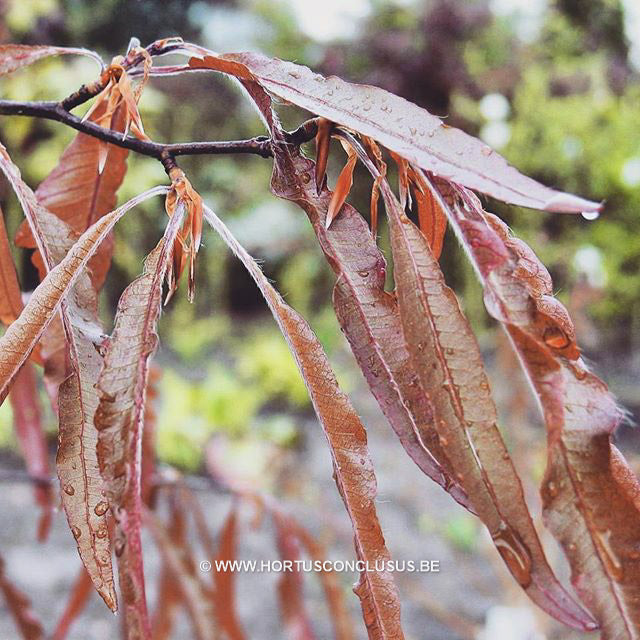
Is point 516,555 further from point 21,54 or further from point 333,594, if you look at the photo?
point 333,594

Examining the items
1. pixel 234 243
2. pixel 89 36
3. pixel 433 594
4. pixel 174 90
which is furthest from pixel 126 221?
pixel 234 243

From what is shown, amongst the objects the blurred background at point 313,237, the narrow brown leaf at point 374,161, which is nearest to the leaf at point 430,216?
the narrow brown leaf at point 374,161

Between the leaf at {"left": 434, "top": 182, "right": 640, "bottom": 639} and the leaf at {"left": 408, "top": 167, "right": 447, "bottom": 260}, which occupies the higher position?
the leaf at {"left": 408, "top": 167, "right": 447, "bottom": 260}

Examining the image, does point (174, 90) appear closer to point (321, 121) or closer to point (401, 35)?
point (401, 35)

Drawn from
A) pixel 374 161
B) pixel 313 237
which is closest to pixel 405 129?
pixel 374 161

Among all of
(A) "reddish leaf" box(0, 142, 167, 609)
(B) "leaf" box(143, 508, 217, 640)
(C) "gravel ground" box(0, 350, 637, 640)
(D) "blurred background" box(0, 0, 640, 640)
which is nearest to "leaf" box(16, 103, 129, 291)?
(A) "reddish leaf" box(0, 142, 167, 609)

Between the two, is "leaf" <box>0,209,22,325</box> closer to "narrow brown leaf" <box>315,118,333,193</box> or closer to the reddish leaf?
the reddish leaf

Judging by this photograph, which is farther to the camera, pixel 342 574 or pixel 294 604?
pixel 342 574
